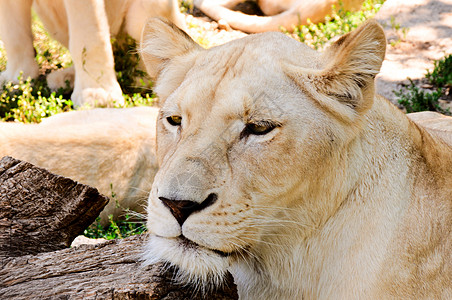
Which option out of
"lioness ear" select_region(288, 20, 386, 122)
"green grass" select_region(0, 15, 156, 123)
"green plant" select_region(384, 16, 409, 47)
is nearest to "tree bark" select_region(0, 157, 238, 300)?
"lioness ear" select_region(288, 20, 386, 122)

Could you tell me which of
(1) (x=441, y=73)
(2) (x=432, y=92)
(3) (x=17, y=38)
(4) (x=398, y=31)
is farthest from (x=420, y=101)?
(3) (x=17, y=38)

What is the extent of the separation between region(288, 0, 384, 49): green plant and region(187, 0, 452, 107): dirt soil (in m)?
0.50

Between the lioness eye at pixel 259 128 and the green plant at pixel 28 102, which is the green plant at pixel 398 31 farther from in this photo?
the lioness eye at pixel 259 128

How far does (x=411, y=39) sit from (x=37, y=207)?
16.8 feet

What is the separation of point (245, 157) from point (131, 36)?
4806 millimetres

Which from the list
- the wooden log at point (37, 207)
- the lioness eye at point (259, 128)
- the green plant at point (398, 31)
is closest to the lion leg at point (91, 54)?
the green plant at point (398, 31)

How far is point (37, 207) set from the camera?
97.0 inches

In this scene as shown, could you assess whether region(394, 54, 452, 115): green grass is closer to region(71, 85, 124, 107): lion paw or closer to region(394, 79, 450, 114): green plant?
region(394, 79, 450, 114): green plant

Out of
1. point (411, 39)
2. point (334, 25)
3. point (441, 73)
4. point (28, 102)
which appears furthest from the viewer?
point (334, 25)

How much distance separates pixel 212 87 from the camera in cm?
217

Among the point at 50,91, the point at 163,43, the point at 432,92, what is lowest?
the point at 50,91

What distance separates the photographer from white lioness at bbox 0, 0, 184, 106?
5.79 m

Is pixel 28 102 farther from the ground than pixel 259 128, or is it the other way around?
pixel 259 128

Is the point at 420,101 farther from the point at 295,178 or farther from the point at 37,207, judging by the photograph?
the point at 37,207
